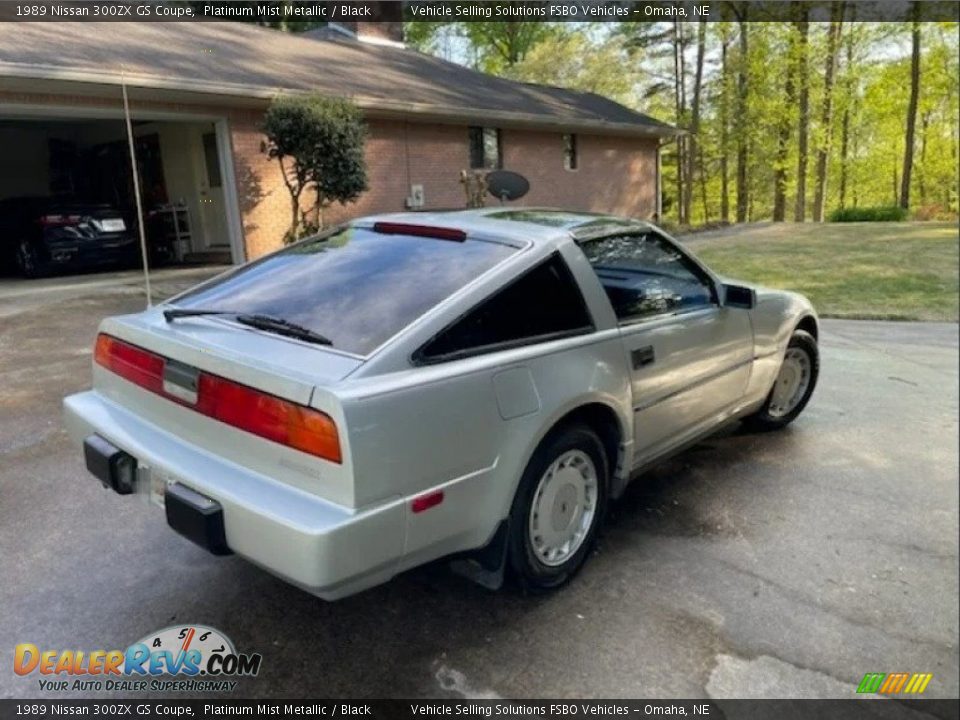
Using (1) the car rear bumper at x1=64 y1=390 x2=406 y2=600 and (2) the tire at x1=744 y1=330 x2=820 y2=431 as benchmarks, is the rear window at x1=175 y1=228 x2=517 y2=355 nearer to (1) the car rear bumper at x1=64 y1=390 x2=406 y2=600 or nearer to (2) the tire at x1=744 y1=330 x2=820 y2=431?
(1) the car rear bumper at x1=64 y1=390 x2=406 y2=600

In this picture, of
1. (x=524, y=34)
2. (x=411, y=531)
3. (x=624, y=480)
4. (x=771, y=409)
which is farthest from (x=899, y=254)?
(x=524, y=34)

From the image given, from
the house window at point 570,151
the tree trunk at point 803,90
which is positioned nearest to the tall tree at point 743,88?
the tree trunk at point 803,90

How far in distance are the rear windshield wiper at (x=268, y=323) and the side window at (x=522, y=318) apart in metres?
0.39

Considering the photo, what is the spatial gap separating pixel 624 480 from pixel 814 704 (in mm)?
1146

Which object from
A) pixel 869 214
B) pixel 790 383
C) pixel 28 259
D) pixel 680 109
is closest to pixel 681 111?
pixel 680 109

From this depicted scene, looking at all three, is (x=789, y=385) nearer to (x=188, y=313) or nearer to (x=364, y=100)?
(x=188, y=313)

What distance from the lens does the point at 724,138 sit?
17.1 meters

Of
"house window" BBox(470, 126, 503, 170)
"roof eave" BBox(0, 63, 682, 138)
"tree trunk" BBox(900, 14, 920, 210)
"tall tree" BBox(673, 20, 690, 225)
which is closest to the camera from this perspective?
"roof eave" BBox(0, 63, 682, 138)

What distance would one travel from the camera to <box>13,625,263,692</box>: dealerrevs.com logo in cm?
226

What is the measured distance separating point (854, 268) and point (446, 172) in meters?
11.4

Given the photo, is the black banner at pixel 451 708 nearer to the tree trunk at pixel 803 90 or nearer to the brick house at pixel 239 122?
the tree trunk at pixel 803 90

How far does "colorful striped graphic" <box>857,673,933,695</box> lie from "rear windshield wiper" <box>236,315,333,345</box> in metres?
2.05

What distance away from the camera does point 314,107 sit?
11375 mm

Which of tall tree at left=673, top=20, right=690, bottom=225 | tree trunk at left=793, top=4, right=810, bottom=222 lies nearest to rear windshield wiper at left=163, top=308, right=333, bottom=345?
tree trunk at left=793, top=4, right=810, bottom=222
